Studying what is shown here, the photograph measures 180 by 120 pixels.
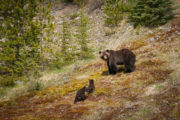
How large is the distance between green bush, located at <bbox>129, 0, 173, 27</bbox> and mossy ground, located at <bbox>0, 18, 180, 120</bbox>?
3.60 metres

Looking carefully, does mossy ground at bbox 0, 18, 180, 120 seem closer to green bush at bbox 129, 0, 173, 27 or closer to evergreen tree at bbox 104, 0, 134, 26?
green bush at bbox 129, 0, 173, 27

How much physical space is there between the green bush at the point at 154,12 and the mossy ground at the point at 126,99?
3597mm

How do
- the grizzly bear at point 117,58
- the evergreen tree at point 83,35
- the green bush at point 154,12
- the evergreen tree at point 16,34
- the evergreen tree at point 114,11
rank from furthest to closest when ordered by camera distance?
the evergreen tree at point 114,11 → the evergreen tree at point 83,35 → the evergreen tree at point 16,34 → the green bush at point 154,12 → the grizzly bear at point 117,58

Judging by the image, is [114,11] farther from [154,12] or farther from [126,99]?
[126,99]

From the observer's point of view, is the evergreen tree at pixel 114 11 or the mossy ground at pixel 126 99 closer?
the mossy ground at pixel 126 99

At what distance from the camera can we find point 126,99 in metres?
5.93

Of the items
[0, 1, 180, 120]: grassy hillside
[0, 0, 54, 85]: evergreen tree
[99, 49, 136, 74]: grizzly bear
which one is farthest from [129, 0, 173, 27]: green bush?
[0, 0, 54, 85]: evergreen tree

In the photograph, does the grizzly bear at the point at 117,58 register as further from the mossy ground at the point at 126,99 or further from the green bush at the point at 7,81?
the green bush at the point at 7,81

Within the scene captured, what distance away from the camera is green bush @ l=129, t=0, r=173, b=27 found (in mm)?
14414

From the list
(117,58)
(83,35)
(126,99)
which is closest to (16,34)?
(83,35)

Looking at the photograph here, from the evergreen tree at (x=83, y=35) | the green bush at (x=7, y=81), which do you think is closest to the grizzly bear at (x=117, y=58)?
the evergreen tree at (x=83, y=35)

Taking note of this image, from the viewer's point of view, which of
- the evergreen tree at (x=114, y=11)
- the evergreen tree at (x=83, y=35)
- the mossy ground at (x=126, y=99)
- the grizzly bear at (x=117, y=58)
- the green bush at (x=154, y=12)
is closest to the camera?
the mossy ground at (x=126, y=99)

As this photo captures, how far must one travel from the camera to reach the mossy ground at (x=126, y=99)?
15.1 feet

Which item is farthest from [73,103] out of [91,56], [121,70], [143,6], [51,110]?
[143,6]
